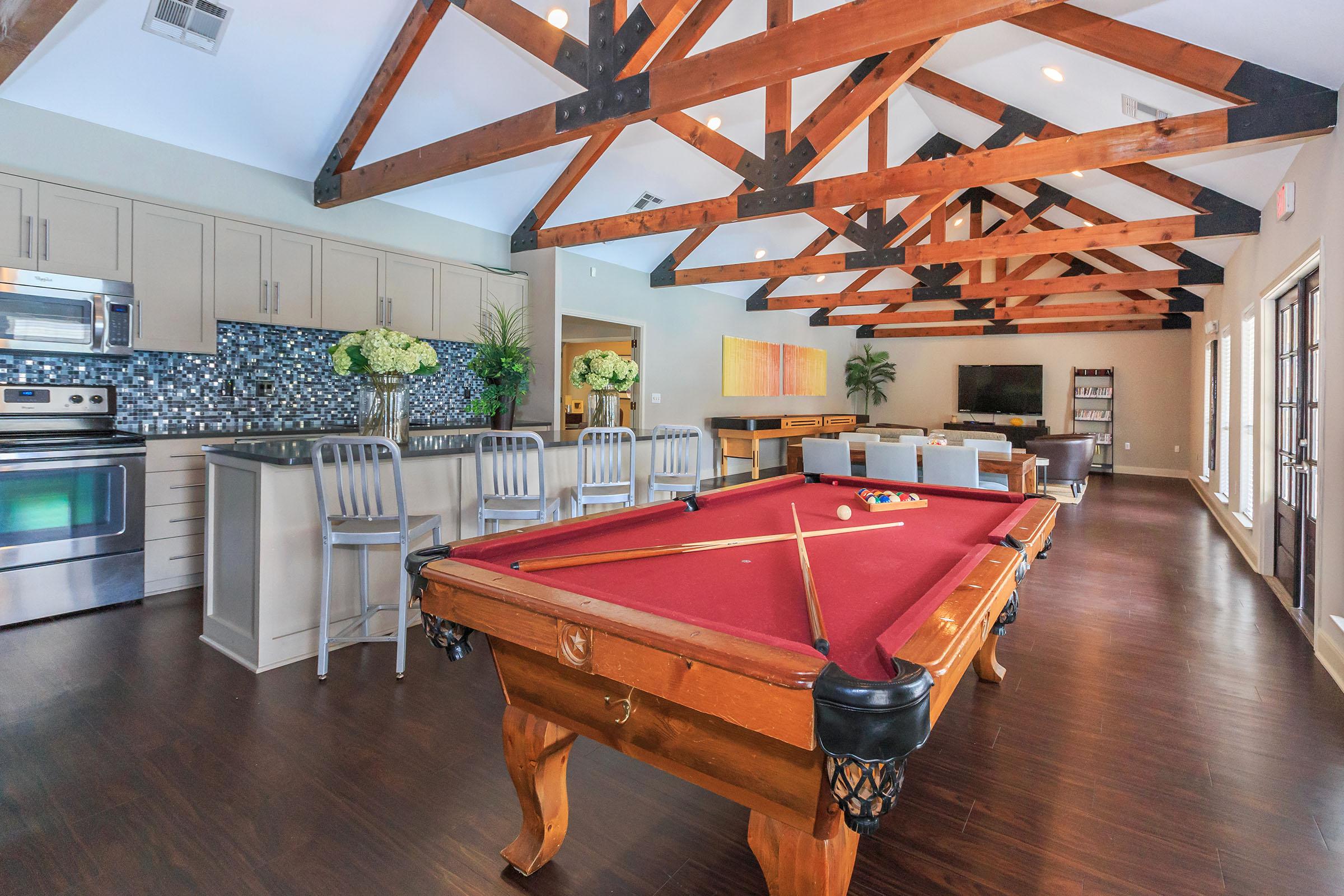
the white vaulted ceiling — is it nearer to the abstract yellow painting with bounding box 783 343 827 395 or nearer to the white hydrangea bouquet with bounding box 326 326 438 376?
the white hydrangea bouquet with bounding box 326 326 438 376

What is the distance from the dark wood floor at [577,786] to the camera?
157 cm

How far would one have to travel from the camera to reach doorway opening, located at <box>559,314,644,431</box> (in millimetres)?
6996

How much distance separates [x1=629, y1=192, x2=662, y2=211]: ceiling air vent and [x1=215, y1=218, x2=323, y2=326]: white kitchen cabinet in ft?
10.0

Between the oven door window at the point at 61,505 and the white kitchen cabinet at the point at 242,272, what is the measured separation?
1265mm

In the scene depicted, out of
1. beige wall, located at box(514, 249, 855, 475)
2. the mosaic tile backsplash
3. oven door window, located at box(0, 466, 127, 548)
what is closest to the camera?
oven door window, located at box(0, 466, 127, 548)

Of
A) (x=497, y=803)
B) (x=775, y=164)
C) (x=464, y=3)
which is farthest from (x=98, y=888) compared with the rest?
(x=775, y=164)

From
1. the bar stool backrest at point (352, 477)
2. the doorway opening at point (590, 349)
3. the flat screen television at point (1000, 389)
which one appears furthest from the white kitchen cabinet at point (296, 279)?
the flat screen television at point (1000, 389)

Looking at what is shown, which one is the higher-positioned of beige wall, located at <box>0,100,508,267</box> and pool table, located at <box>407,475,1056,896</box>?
beige wall, located at <box>0,100,508,267</box>

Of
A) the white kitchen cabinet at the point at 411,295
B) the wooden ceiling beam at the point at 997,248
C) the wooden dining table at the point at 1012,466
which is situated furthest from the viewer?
the wooden dining table at the point at 1012,466

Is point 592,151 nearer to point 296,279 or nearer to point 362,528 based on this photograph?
point 296,279

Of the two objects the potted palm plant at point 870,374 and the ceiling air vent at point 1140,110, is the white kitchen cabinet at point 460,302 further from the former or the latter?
the potted palm plant at point 870,374

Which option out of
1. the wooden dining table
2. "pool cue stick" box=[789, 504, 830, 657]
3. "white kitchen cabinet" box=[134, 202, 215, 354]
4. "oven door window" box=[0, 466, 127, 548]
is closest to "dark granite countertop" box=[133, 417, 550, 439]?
"oven door window" box=[0, 466, 127, 548]

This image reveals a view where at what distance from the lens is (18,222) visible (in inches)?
134

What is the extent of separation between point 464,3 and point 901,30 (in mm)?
2731
